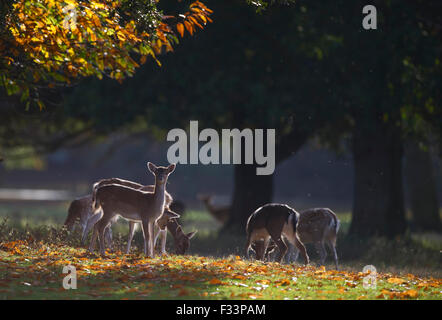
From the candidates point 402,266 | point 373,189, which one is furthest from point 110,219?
point 373,189

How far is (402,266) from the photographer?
17.6 m

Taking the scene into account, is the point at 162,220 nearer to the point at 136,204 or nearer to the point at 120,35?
the point at 136,204

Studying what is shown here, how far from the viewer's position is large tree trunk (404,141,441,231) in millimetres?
A: 31266

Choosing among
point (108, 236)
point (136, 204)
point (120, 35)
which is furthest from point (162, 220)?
point (120, 35)

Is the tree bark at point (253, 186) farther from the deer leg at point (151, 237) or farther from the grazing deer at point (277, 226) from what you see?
the deer leg at point (151, 237)

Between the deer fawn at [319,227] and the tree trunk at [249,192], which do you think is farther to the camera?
the tree trunk at [249,192]

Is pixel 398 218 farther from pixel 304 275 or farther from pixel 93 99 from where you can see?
pixel 304 275

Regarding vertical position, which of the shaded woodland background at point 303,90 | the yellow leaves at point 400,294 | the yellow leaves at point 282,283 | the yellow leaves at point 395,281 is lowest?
the yellow leaves at point 395,281

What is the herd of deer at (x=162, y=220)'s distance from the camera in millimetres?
13742

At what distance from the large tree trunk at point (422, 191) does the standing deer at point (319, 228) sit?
1584 centimetres

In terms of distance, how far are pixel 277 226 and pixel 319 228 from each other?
1.48m

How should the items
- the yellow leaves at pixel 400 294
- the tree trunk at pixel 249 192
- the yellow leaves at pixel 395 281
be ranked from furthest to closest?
the tree trunk at pixel 249 192
the yellow leaves at pixel 395 281
the yellow leaves at pixel 400 294

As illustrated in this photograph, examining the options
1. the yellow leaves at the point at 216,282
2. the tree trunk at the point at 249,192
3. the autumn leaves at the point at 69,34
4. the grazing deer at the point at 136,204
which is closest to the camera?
the yellow leaves at the point at 216,282

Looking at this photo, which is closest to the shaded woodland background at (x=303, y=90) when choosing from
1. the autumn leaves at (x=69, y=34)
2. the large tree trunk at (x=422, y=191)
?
the autumn leaves at (x=69, y=34)
